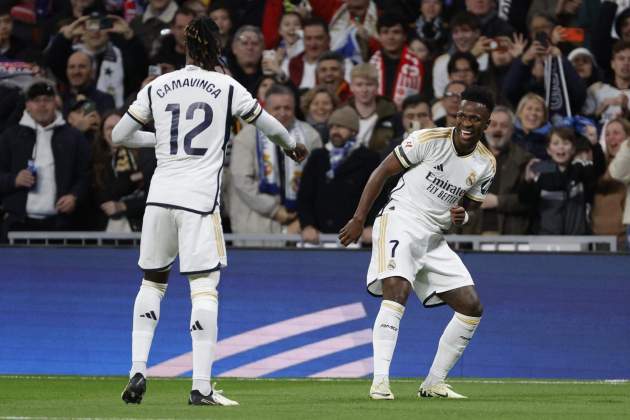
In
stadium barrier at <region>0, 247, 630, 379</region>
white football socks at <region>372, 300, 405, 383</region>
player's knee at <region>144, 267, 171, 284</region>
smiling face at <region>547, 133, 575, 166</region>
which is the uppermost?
smiling face at <region>547, 133, 575, 166</region>

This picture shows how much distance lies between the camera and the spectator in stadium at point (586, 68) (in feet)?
53.3

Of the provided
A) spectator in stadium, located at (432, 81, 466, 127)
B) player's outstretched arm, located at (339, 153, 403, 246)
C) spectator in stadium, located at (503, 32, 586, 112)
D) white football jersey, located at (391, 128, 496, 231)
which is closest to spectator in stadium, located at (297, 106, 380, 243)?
spectator in stadium, located at (432, 81, 466, 127)

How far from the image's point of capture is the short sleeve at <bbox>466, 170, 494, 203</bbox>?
35.3 ft

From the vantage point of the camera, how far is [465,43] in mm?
16812

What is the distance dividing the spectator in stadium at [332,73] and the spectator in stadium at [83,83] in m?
2.64

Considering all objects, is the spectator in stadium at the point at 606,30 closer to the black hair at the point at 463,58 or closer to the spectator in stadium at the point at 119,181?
the black hair at the point at 463,58

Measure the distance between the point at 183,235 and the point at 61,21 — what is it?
34.3 ft

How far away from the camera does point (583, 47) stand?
17.0 metres

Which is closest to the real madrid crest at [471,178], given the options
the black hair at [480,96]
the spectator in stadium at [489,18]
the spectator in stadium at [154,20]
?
the black hair at [480,96]

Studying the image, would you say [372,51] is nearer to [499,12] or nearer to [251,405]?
[499,12]

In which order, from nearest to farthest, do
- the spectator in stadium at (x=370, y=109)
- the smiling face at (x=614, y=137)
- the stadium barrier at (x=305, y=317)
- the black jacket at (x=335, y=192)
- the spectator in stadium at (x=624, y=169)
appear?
the stadium barrier at (x=305, y=317) < the spectator in stadium at (x=624, y=169) < the smiling face at (x=614, y=137) < the black jacket at (x=335, y=192) < the spectator in stadium at (x=370, y=109)

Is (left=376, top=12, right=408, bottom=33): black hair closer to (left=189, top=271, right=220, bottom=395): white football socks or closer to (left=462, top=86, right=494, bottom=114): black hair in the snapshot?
(left=462, top=86, right=494, bottom=114): black hair

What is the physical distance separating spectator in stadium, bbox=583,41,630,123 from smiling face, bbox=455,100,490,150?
542 centimetres

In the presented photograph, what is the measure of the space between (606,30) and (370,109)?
3.10 metres
